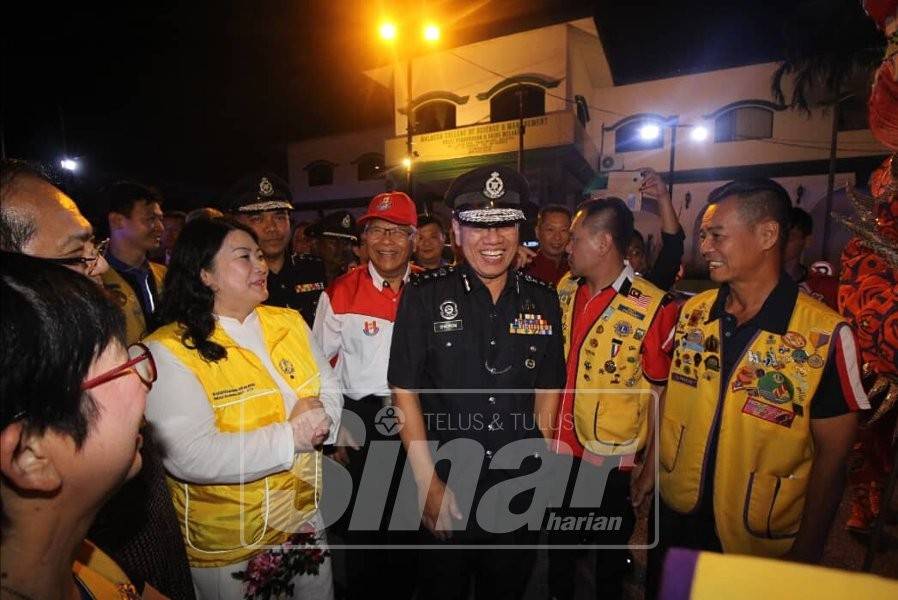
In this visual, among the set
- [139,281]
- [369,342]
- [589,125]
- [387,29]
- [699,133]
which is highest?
[589,125]

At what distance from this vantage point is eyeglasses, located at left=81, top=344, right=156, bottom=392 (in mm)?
1023

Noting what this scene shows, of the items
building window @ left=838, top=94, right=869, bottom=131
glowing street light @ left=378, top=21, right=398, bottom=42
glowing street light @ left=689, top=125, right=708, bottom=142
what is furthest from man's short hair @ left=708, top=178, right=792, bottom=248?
building window @ left=838, top=94, right=869, bottom=131

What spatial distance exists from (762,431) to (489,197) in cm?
193

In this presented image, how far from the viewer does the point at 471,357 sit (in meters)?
2.50

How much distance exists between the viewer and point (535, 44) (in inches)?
719

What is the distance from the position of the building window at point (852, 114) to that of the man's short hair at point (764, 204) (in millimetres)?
23908

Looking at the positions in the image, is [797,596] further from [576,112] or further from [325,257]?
[576,112]

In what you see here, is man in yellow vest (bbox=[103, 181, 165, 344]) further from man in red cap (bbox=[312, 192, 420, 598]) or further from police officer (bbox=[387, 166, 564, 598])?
police officer (bbox=[387, 166, 564, 598])

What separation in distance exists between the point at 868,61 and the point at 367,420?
24.6 metres

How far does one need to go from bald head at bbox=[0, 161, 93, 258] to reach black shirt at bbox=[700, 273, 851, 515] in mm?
3322

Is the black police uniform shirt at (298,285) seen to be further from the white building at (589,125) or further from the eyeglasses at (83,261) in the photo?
the white building at (589,125)

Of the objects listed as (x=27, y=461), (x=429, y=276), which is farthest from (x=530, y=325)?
(x=27, y=461)

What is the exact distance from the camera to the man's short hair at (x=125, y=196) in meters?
3.89

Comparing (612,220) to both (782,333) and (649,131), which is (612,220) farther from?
(649,131)
